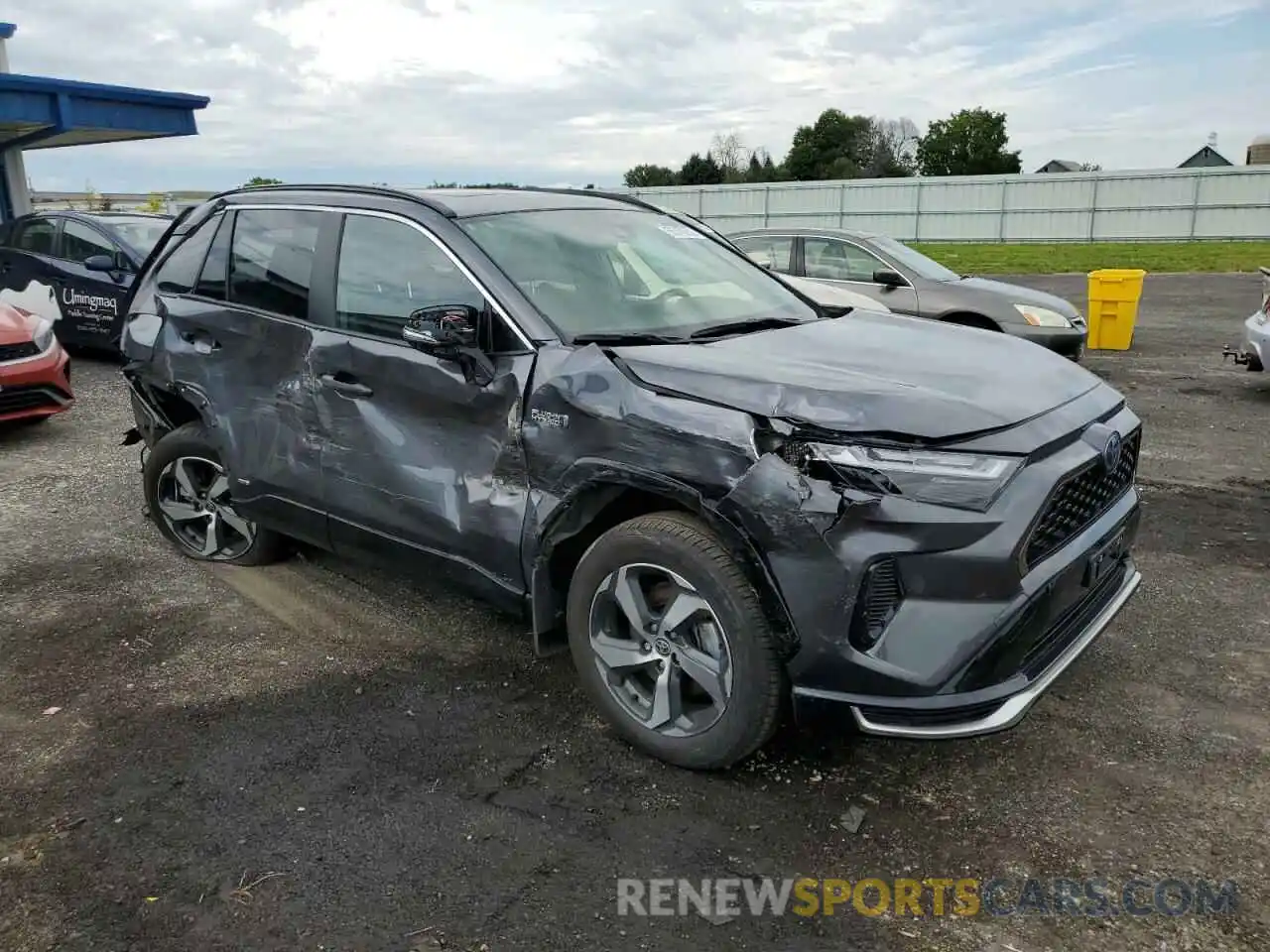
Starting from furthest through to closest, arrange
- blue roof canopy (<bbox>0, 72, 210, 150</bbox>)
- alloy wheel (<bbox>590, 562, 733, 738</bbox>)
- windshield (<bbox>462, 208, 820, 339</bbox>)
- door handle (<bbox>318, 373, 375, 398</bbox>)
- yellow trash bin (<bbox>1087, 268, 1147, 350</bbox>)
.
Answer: blue roof canopy (<bbox>0, 72, 210, 150</bbox>) < yellow trash bin (<bbox>1087, 268, 1147, 350</bbox>) < door handle (<bbox>318, 373, 375, 398</bbox>) < windshield (<bbox>462, 208, 820, 339</bbox>) < alloy wheel (<bbox>590, 562, 733, 738</bbox>)

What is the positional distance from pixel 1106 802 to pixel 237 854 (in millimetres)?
2579

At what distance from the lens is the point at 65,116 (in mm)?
14297

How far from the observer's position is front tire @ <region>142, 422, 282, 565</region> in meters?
4.88

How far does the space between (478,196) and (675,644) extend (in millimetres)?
2102

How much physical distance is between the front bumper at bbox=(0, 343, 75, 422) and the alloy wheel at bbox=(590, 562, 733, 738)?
241 inches

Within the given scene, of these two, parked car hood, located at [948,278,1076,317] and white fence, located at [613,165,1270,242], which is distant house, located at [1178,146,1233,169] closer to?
white fence, located at [613,165,1270,242]

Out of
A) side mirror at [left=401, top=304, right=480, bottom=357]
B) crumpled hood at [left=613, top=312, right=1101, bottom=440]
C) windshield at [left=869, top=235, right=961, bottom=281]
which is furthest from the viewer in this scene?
windshield at [left=869, top=235, right=961, bottom=281]

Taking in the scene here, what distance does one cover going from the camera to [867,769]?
328 cm

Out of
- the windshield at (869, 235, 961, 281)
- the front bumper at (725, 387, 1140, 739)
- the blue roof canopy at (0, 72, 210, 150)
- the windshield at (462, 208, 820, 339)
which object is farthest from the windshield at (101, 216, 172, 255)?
the front bumper at (725, 387, 1140, 739)

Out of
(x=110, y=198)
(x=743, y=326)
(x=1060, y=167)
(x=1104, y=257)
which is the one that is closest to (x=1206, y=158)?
(x=1060, y=167)

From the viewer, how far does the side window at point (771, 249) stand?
34.9ft

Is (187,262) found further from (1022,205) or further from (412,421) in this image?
(1022,205)

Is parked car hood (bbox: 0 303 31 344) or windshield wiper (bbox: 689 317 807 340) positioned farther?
parked car hood (bbox: 0 303 31 344)

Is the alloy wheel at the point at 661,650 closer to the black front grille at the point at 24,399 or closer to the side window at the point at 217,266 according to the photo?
the side window at the point at 217,266
